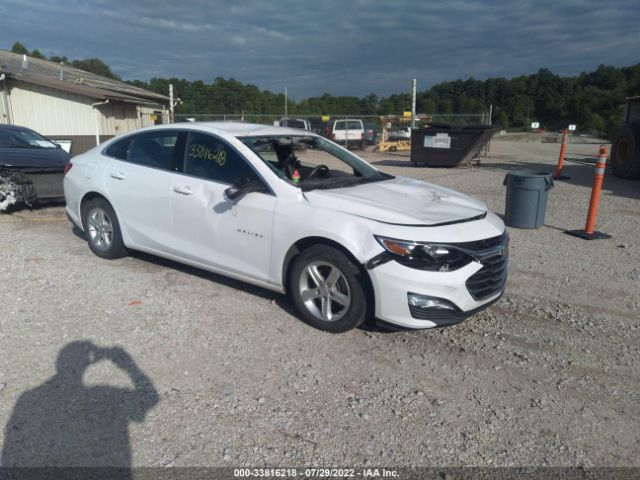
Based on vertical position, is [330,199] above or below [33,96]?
below

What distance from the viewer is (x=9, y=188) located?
26.5ft

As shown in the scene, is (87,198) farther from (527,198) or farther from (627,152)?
(627,152)

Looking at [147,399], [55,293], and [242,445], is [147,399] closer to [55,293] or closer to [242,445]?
[242,445]

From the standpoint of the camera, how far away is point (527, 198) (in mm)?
7910

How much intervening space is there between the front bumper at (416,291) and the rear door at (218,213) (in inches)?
42.9

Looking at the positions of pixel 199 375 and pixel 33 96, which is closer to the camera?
pixel 199 375

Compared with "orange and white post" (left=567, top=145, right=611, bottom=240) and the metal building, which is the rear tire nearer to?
"orange and white post" (left=567, top=145, right=611, bottom=240)

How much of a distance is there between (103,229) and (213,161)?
6.28 feet

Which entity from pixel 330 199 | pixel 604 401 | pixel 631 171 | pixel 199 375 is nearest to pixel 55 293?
pixel 199 375

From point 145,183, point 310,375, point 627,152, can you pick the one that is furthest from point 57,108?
point 310,375

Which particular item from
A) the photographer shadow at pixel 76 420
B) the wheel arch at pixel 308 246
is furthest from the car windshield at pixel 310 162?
the photographer shadow at pixel 76 420

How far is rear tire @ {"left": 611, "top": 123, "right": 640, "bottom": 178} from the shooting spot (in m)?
13.9

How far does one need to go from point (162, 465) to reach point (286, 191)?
231cm

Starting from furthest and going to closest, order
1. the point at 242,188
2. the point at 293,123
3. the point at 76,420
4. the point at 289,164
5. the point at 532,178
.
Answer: the point at 293,123 < the point at 532,178 < the point at 289,164 < the point at 242,188 < the point at 76,420
